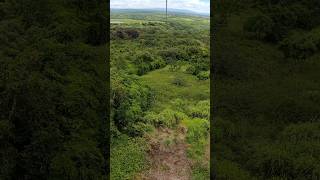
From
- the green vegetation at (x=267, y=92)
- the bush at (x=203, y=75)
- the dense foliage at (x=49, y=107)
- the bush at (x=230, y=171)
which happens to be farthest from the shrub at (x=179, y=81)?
the bush at (x=230, y=171)

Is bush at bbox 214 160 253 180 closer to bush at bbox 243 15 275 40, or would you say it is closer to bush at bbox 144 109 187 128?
bush at bbox 144 109 187 128

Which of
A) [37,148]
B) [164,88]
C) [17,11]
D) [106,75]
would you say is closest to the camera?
[37,148]

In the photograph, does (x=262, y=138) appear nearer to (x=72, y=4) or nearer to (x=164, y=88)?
(x=164, y=88)

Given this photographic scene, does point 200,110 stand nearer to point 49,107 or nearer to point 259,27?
point 49,107

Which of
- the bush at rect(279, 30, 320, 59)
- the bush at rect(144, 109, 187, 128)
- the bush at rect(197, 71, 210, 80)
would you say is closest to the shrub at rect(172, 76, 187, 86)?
the bush at rect(197, 71, 210, 80)

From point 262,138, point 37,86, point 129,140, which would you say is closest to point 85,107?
point 37,86

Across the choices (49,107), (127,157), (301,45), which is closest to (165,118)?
(127,157)
